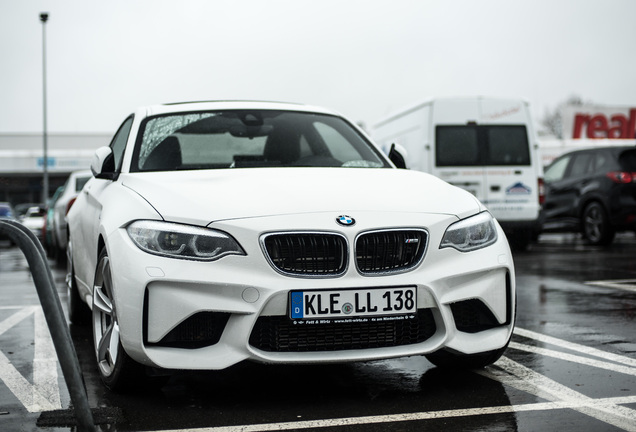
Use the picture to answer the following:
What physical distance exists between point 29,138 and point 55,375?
49932 mm

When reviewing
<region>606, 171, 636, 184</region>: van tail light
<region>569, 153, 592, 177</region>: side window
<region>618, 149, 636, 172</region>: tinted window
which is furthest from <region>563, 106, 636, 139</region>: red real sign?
<region>606, 171, 636, 184</region>: van tail light

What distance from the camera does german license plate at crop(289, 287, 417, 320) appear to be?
12.8ft

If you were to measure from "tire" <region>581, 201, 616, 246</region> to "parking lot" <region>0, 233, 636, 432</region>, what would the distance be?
9080 mm

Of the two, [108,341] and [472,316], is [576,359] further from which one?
[108,341]

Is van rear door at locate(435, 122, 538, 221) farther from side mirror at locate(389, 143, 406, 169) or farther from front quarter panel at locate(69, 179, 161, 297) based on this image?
front quarter panel at locate(69, 179, 161, 297)

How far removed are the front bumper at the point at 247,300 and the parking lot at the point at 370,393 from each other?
25 cm

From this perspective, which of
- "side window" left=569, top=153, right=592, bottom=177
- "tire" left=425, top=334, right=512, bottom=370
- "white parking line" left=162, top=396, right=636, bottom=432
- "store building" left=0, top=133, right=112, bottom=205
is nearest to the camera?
"white parking line" left=162, top=396, right=636, bottom=432

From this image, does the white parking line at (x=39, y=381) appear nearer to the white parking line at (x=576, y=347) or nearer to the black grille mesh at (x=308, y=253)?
the black grille mesh at (x=308, y=253)

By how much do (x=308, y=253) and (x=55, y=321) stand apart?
1188mm

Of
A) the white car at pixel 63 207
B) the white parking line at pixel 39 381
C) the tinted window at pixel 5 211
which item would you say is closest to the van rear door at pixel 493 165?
the white car at pixel 63 207

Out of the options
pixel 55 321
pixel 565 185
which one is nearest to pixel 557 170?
pixel 565 185

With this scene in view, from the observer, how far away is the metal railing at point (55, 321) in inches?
132

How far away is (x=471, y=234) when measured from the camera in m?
4.38

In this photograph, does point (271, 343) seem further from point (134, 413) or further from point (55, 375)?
point (55, 375)
